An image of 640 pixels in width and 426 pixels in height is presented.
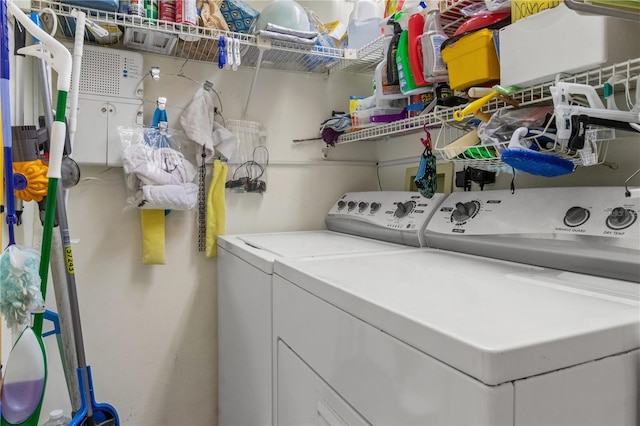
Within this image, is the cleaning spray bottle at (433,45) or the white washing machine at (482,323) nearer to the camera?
the white washing machine at (482,323)

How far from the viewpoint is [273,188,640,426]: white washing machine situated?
0.55 metres

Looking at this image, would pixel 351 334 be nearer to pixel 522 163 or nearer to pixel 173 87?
pixel 522 163

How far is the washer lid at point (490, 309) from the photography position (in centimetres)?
55

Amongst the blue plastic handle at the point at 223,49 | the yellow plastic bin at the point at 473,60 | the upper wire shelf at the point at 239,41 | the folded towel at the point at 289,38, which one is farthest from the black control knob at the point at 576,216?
the blue plastic handle at the point at 223,49

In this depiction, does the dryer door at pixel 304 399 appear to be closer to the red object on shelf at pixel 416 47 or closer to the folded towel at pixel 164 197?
the folded towel at pixel 164 197

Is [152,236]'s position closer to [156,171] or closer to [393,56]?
[156,171]

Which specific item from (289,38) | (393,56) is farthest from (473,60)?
(289,38)

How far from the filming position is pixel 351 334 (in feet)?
2.61

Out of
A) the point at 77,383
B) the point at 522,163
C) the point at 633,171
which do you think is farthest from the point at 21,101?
the point at 633,171

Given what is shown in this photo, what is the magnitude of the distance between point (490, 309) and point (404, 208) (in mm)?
977

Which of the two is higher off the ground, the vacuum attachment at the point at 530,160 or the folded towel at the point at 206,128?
the folded towel at the point at 206,128

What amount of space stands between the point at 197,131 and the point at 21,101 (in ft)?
2.08

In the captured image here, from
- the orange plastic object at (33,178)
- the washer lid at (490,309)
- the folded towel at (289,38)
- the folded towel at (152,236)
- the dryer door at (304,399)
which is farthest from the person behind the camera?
the folded towel at (152,236)

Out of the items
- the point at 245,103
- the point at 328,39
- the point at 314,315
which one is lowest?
the point at 314,315
